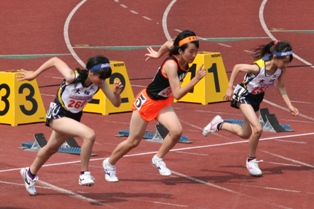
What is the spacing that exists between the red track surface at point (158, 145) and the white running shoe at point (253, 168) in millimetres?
160

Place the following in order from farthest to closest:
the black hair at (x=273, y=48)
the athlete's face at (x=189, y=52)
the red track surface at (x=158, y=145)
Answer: the black hair at (x=273, y=48)
the athlete's face at (x=189, y=52)
the red track surface at (x=158, y=145)

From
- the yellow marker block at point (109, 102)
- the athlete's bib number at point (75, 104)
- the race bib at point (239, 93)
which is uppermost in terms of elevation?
the athlete's bib number at point (75, 104)

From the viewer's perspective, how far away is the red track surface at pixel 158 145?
1323cm

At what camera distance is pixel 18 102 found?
19.2m

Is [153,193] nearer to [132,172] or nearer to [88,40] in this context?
[132,172]

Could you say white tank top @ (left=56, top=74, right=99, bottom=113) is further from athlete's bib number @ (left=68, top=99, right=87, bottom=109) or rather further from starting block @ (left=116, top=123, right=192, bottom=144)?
starting block @ (left=116, top=123, right=192, bottom=144)

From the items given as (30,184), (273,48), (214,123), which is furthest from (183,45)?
Result: (30,184)

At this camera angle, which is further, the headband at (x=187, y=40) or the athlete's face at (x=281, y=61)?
the athlete's face at (x=281, y=61)

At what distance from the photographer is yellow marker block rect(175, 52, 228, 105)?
2189cm

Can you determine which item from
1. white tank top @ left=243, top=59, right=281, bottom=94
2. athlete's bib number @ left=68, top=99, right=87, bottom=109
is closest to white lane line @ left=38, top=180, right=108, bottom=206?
athlete's bib number @ left=68, top=99, right=87, bottom=109

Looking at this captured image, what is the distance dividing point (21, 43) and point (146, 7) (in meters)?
8.06

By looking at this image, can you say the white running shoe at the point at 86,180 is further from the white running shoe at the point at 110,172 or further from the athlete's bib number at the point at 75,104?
the white running shoe at the point at 110,172

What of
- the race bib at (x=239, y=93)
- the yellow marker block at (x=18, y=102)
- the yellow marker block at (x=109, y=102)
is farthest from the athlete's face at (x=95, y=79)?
the yellow marker block at (x=109, y=102)

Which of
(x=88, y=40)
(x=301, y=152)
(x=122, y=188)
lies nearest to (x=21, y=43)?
(x=88, y=40)
